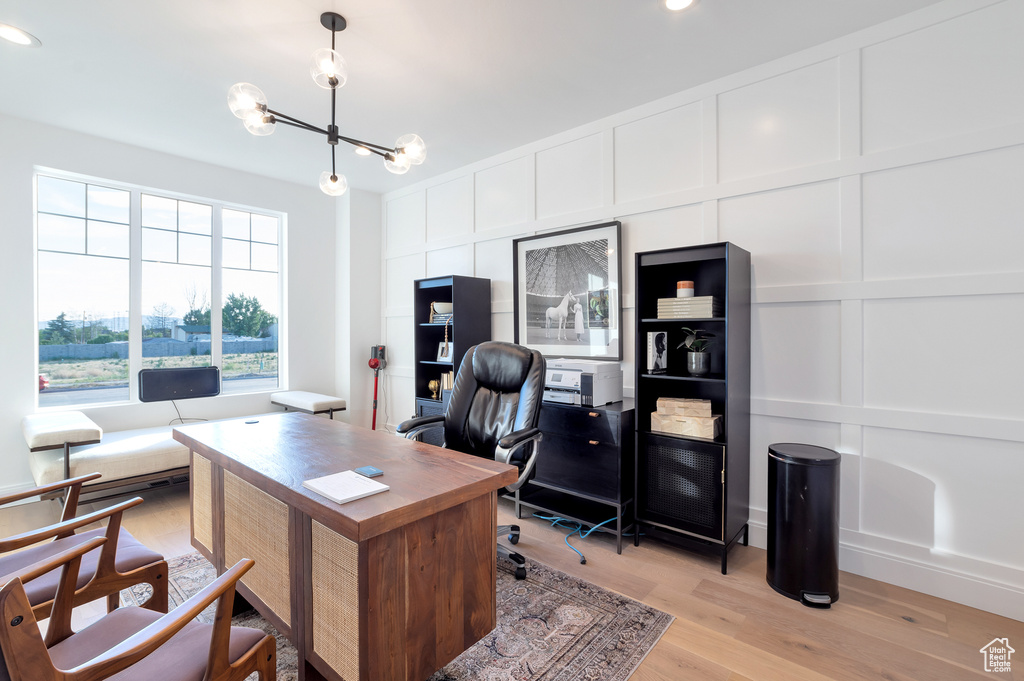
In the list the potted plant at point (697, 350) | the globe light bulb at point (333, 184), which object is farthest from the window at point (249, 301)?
the potted plant at point (697, 350)

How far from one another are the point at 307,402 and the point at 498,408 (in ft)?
8.98

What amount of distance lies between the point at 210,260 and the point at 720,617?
527 cm

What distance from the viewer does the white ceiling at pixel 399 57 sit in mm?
2389

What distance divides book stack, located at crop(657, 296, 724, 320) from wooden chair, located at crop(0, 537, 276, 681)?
2.43m

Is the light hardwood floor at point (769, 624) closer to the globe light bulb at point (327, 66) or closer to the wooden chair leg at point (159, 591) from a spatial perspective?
the wooden chair leg at point (159, 591)

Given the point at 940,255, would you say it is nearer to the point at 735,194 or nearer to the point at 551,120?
the point at 735,194

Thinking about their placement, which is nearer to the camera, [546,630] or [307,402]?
[546,630]

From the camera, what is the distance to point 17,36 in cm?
257

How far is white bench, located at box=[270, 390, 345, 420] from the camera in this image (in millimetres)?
4598

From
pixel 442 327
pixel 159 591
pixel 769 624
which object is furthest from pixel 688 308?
pixel 159 591

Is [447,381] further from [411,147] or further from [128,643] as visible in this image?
[128,643]

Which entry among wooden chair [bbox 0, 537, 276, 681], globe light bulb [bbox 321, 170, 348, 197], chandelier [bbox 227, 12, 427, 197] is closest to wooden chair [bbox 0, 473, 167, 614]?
wooden chair [bbox 0, 537, 276, 681]

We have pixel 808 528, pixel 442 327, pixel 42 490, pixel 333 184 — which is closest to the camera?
pixel 42 490

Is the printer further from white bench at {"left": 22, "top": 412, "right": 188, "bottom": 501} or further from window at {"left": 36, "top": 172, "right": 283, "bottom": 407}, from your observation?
window at {"left": 36, "top": 172, "right": 283, "bottom": 407}
